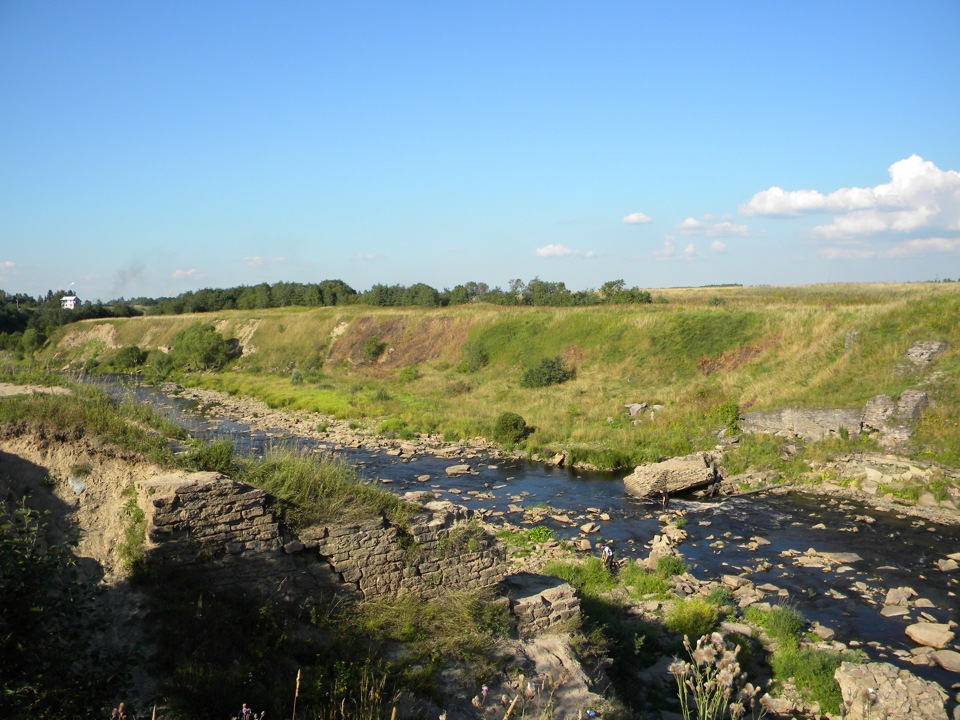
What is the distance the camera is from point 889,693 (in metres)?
9.36

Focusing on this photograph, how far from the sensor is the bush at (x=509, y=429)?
2856 cm

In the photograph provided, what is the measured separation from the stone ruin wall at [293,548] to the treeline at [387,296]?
153ft

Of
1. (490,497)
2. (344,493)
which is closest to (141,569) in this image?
(344,493)

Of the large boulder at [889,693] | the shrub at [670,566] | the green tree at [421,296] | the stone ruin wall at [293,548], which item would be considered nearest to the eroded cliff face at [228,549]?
the stone ruin wall at [293,548]

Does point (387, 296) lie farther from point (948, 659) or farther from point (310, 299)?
point (948, 659)

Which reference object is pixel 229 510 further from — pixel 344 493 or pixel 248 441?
pixel 248 441

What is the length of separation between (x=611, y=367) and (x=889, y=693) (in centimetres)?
3038

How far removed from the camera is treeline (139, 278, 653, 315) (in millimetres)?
59438

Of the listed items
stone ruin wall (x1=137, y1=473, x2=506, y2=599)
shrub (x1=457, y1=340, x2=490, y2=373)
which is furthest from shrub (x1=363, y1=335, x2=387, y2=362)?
stone ruin wall (x1=137, y1=473, x2=506, y2=599)

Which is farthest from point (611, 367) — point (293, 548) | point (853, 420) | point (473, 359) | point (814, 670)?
point (293, 548)

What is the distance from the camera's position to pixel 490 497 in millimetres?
21094

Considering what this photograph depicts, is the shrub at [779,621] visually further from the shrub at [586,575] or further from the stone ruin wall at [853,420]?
the stone ruin wall at [853,420]

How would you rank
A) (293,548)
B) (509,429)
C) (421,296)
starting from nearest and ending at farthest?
(293,548), (509,429), (421,296)

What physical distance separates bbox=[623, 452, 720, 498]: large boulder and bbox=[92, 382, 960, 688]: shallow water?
57 cm
